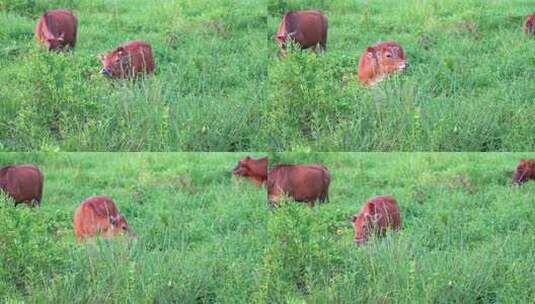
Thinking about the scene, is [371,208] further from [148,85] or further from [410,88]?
[148,85]

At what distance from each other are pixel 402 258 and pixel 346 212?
41 cm

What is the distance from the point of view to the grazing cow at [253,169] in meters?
7.37

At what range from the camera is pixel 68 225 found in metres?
7.52

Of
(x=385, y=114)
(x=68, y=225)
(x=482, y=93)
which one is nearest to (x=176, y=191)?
(x=68, y=225)

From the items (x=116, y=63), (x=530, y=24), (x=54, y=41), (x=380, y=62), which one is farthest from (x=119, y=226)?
(x=530, y=24)

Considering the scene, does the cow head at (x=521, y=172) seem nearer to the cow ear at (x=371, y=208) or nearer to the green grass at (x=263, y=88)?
the green grass at (x=263, y=88)

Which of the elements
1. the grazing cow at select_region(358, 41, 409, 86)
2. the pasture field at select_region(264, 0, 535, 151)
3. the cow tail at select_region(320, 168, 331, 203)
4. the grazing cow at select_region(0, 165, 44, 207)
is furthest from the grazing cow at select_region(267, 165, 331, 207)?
the grazing cow at select_region(0, 165, 44, 207)

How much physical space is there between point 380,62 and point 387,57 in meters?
0.07

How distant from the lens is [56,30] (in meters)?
7.97

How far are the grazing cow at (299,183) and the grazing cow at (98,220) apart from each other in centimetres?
72

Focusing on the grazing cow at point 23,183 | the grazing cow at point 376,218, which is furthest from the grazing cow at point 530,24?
the grazing cow at point 23,183

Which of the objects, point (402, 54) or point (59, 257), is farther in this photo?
point (402, 54)

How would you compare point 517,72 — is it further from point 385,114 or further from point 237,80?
point 237,80

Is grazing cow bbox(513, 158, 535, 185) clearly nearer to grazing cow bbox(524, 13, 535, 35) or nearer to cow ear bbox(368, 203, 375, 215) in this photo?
cow ear bbox(368, 203, 375, 215)
